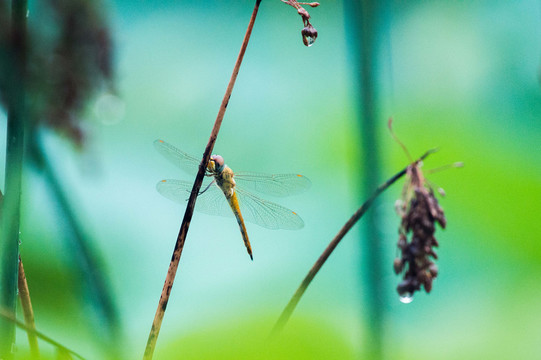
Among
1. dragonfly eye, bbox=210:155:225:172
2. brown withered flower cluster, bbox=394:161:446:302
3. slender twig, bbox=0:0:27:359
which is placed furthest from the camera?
dragonfly eye, bbox=210:155:225:172

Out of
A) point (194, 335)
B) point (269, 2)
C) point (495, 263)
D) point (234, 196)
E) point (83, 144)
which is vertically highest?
point (269, 2)

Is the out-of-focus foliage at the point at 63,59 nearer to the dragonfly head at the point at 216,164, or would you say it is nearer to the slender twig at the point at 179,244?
the dragonfly head at the point at 216,164

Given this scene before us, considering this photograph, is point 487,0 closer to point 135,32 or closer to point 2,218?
point 135,32

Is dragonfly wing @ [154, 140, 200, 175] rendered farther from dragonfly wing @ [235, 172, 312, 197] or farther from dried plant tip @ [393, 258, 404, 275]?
dried plant tip @ [393, 258, 404, 275]

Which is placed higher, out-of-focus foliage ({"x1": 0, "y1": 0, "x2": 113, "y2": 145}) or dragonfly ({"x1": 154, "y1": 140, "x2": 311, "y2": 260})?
out-of-focus foliage ({"x1": 0, "y1": 0, "x2": 113, "y2": 145})

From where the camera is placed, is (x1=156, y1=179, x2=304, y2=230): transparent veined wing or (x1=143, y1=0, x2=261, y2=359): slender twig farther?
(x1=156, y1=179, x2=304, y2=230): transparent veined wing

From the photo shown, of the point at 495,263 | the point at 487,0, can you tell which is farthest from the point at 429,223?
the point at 487,0

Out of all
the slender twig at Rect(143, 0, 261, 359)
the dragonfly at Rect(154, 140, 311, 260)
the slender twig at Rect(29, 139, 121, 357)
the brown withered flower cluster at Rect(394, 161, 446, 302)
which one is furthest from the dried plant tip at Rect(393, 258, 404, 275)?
the slender twig at Rect(29, 139, 121, 357)

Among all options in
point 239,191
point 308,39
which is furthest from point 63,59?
point 308,39
